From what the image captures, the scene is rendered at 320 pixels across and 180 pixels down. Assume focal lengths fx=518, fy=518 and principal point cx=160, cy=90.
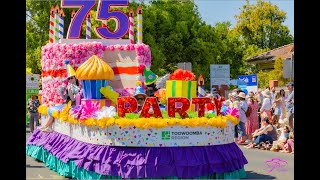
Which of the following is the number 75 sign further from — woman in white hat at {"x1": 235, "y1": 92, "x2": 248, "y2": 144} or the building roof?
the building roof

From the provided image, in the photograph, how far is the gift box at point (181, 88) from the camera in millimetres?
11000

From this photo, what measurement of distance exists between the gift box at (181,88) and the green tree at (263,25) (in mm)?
33538

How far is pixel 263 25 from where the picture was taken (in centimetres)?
4516

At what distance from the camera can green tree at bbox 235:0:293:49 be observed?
43638mm

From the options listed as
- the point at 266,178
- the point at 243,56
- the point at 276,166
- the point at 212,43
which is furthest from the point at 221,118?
the point at 243,56

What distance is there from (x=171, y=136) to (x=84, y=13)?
19.8ft

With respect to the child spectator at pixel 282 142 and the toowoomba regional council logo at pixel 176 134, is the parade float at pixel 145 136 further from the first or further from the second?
the child spectator at pixel 282 142

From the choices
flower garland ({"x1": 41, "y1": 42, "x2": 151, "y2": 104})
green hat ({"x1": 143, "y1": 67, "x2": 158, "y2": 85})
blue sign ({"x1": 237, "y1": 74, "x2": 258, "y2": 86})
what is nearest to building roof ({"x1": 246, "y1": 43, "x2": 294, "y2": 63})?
blue sign ({"x1": 237, "y1": 74, "x2": 258, "y2": 86})

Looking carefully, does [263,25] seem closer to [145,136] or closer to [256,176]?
[256,176]

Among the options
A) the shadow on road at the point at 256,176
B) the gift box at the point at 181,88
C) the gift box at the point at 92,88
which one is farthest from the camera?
the gift box at the point at 92,88

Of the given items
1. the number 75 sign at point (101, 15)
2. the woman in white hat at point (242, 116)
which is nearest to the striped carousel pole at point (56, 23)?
the number 75 sign at point (101, 15)

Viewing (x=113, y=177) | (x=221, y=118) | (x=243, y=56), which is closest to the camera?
(x=113, y=177)

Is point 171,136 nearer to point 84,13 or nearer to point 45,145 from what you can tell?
point 45,145

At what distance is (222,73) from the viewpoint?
85.1ft
